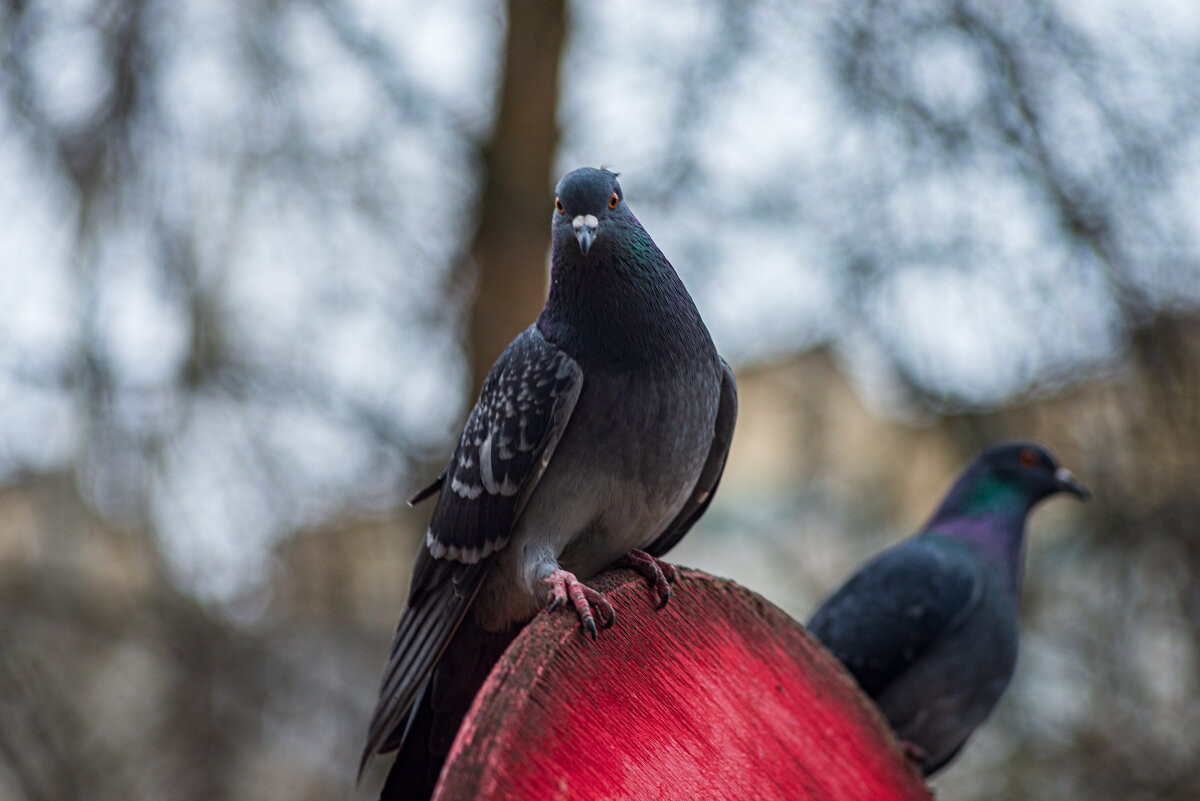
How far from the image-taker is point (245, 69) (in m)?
4.62

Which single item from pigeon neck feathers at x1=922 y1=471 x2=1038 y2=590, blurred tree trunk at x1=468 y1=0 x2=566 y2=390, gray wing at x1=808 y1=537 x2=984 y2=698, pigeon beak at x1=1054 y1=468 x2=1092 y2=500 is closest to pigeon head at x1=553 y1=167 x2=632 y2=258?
gray wing at x1=808 y1=537 x2=984 y2=698

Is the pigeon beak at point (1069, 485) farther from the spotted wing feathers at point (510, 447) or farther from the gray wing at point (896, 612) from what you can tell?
the spotted wing feathers at point (510, 447)

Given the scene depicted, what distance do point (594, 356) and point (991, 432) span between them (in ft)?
11.7

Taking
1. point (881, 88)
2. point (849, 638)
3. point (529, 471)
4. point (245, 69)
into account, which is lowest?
point (849, 638)

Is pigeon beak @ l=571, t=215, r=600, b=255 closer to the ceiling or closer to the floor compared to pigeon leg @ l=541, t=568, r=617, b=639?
closer to the ceiling

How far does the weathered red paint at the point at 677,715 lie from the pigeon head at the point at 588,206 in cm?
66

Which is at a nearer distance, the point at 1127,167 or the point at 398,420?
the point at 1127,167

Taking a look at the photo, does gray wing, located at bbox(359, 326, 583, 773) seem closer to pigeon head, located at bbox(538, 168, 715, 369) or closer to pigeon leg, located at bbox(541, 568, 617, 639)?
pigeon head, located at bbox(538, 168, 715, 369)

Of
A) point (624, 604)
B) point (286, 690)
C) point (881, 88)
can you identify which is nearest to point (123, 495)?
point (286, 690)

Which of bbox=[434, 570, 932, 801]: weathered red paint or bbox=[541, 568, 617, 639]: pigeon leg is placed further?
bbox=[541, 568, 617, 639]: pigeon leg

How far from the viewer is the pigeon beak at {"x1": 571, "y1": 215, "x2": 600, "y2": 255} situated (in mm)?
1919

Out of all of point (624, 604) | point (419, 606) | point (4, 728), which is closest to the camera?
point (624, 604)

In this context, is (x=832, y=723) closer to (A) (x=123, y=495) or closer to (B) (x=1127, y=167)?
(A) (x=123, y=495)

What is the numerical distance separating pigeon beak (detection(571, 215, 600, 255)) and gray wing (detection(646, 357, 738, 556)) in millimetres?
448
